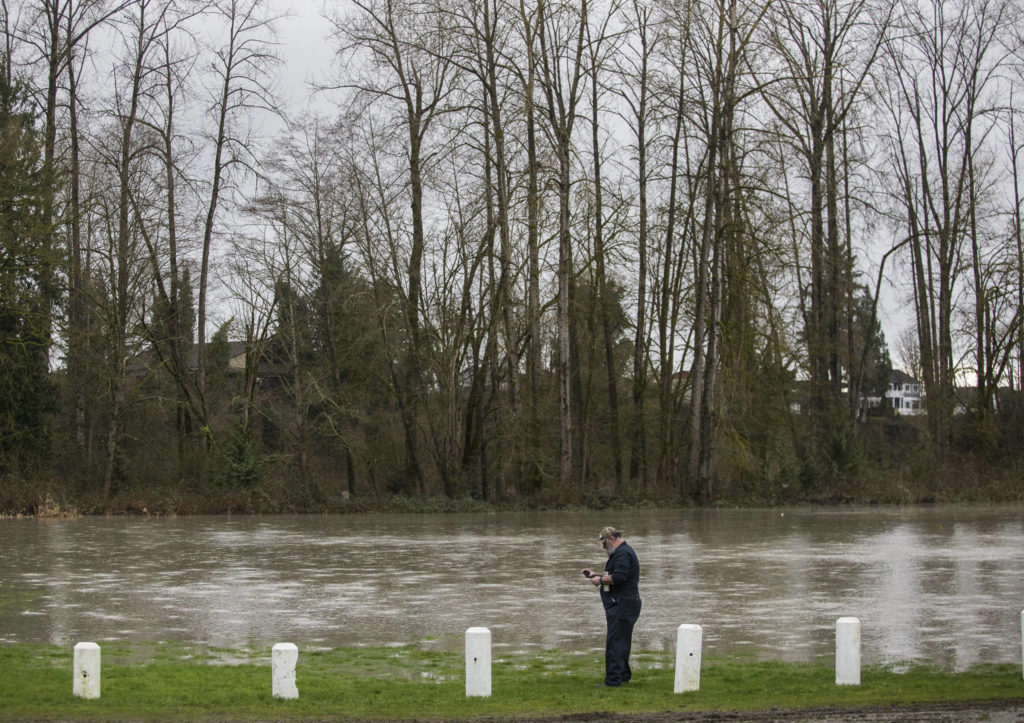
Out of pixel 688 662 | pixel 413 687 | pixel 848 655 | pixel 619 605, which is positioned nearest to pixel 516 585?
pixel 619 605

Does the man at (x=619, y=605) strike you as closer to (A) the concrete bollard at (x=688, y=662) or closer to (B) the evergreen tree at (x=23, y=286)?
(A) the concrete bollard at (x=688, y=662)

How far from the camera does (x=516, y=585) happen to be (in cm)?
2058

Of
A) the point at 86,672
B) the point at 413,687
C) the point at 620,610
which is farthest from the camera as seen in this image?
the point at 620,610

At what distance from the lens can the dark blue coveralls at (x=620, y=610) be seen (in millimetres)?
12117

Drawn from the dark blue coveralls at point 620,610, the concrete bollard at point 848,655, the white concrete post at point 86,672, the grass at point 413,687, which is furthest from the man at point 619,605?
the white concrete post at point 86,672

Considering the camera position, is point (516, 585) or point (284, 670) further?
point (516, 585)

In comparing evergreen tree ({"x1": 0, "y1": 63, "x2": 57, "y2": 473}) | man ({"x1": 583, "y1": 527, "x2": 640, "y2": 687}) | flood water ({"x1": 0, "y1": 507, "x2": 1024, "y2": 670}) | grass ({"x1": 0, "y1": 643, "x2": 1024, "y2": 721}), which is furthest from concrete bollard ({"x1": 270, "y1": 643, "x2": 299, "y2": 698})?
evergreen tree ({"x1": 0, "y1": 63, "x2": 57, "y2": 473})

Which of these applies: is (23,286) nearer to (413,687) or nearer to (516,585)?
(516,585)

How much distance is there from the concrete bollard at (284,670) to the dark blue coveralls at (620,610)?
3.08 m

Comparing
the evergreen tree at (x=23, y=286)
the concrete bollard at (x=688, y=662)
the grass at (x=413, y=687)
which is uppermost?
the evergreen tree at (x=23, y=286)

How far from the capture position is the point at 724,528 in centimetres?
3328

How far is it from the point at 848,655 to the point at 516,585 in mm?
9500

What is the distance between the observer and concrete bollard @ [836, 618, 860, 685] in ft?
38.0

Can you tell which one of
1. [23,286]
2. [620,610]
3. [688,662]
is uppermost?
[23,286]
